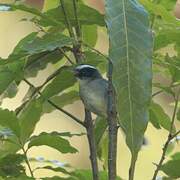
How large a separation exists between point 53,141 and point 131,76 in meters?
0.30

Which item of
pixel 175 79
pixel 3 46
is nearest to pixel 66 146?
pixel 175 79

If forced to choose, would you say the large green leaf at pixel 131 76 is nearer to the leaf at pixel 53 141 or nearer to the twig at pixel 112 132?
the twig at pixel 112 132

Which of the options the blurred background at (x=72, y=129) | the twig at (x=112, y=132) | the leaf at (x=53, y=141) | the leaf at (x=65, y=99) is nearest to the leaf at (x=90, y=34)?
the leaf at (x=65, y=99)

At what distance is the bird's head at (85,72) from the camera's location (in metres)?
0.79

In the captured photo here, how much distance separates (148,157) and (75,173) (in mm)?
1203

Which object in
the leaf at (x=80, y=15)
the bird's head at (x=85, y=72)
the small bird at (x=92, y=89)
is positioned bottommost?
the small bird at (x=92, y=89)

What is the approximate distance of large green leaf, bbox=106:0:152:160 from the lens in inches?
21.8

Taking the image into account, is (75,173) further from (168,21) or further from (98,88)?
(168,21)

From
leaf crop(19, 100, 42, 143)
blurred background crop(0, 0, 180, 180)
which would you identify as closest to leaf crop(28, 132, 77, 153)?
leaf crop(19, 100, 42, 143)

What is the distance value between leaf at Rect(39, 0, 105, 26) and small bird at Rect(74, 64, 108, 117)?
0.06m

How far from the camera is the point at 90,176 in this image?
0.84m

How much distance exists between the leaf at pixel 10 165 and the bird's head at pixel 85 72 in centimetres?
13

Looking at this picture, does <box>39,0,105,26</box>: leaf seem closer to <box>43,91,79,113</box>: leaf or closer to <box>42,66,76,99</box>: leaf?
<box>42,66,76,99</box>: leaf

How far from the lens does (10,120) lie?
0.79 m
